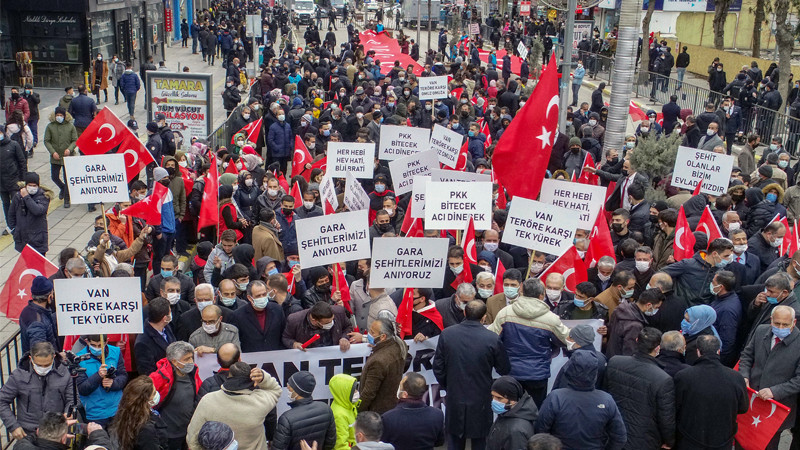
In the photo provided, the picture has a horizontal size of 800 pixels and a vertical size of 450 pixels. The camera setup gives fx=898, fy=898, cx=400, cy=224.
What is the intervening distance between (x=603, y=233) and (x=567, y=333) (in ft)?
8.46

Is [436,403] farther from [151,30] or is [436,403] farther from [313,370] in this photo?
[151,30]

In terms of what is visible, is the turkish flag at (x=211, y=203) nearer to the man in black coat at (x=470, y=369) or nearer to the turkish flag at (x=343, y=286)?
the turkish flag at (x=343, y=286)

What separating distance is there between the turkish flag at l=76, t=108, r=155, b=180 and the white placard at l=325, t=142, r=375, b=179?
254cm

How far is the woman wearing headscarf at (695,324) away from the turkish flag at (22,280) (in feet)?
19.6

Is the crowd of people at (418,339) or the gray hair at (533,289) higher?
the gray hair at (533,289)

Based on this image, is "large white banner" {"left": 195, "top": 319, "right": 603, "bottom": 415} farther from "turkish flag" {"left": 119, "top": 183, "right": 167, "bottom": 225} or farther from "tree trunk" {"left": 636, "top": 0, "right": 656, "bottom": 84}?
"tree trunk" {"left": 636, "top": 0, "right": 656, "bottom": 84}

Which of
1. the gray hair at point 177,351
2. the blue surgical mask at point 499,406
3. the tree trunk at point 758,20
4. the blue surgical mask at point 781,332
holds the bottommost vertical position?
the blue surgical mask at point 499,406

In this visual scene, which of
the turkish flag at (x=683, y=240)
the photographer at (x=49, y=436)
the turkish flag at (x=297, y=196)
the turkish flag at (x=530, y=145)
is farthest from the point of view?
the turkish flag at (x=297, y=196)

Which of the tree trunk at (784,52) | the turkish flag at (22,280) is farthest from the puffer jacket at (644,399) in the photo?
the tree trunk at (784,52)

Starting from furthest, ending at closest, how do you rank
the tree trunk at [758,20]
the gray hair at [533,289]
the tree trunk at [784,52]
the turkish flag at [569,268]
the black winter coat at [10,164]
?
the tree trunk at [758,20]
the tree trunk at [784,52]
the black winter coat at [10,164]
the turkish flag at [569,268]
the gray hair at [533,289]

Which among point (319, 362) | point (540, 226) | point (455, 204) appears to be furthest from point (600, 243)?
point (319, 362)

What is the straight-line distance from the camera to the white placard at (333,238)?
28.7 ft

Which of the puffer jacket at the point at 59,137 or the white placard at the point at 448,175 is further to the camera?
the puffer jacket at the point at 59,137

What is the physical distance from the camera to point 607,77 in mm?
36750
